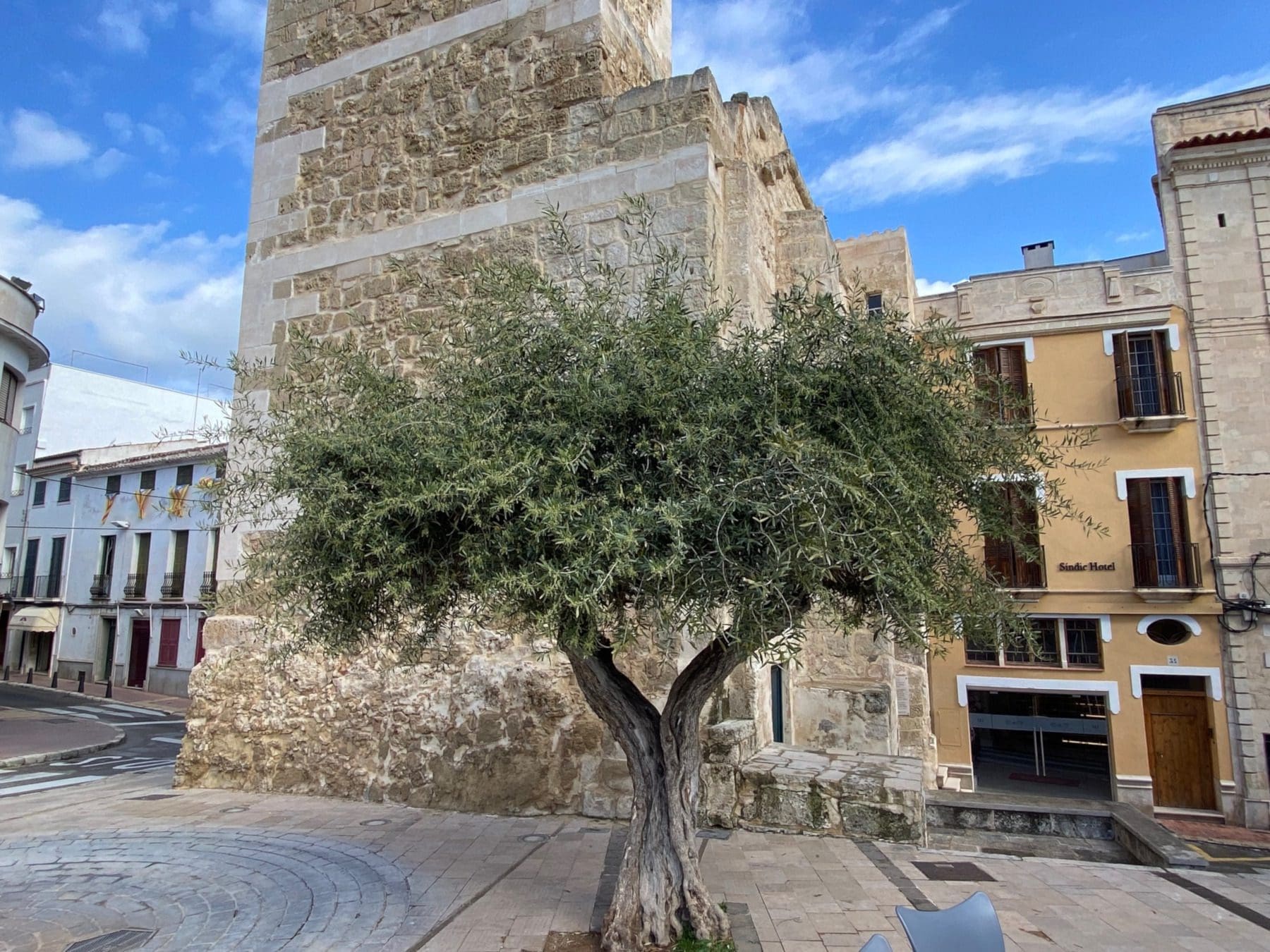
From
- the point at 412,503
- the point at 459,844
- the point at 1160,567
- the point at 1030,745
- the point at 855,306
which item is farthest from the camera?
the point at 1030,745

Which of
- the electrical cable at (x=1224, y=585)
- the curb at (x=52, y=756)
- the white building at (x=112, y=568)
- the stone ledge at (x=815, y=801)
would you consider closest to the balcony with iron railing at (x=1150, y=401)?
the electrical cable at (x=1224, y=585)

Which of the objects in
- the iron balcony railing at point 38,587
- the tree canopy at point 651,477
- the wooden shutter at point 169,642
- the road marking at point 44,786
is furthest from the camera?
the iron balcony railing at point 38,587

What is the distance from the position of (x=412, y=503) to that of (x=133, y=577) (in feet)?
89.4

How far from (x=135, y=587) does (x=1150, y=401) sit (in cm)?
2751

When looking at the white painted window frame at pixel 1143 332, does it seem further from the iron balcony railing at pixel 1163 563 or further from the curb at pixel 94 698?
the curb at pixel 94 698

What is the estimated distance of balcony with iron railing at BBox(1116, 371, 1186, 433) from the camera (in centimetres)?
1455

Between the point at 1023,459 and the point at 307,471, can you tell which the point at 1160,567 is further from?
the point at 307,471

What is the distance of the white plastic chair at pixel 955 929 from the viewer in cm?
266

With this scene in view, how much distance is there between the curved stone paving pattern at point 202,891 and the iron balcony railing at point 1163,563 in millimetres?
14062

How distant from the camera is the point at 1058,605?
1486 cm

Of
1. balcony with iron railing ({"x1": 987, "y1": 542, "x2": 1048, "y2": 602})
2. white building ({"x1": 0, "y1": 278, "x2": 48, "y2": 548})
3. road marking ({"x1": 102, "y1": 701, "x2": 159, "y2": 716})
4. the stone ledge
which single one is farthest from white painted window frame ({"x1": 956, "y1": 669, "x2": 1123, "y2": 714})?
white building ({"x1": 0, "y1": 278, "x2": 48, "y2": 548})

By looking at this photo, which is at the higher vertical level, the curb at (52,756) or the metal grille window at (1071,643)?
the metal grille window at (1071,643)

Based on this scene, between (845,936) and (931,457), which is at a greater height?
(931,457)

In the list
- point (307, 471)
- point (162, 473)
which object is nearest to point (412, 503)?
point (307, 471)
